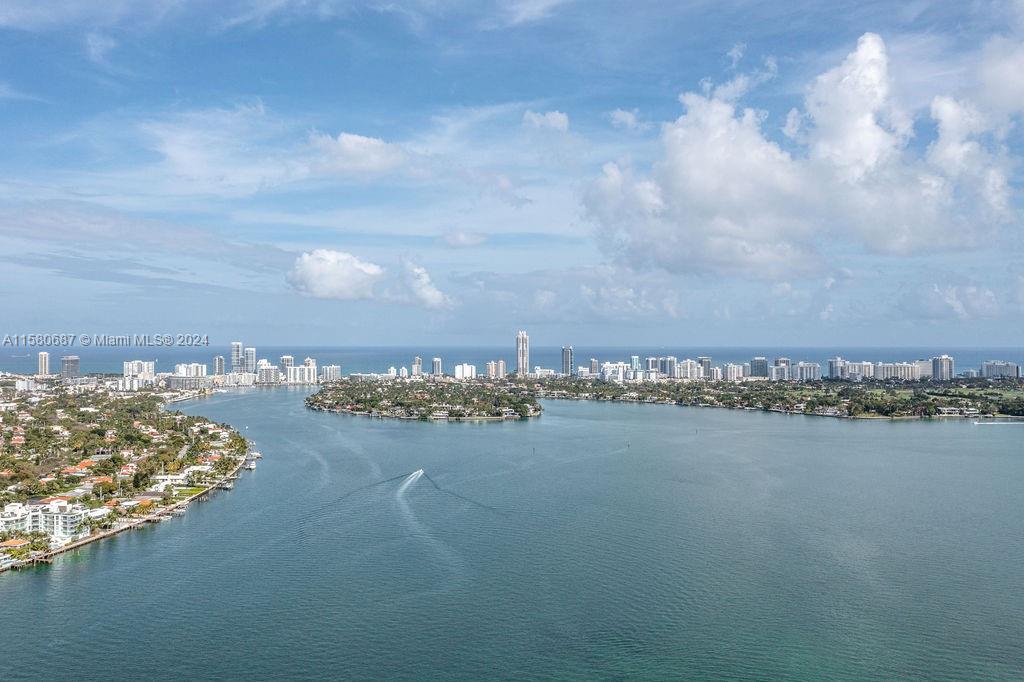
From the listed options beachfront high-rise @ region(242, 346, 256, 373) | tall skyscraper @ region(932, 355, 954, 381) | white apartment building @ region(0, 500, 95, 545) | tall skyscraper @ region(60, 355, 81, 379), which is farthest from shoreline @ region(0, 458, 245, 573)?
tall skyscraper @ region(932, 355, 954, 381)

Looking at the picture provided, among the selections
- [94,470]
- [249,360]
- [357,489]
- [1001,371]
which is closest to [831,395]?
[1001,371]

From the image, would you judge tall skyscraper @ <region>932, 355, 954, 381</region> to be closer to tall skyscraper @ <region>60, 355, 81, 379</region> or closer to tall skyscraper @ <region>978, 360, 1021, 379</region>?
tall skyscraper @ <region>978, 360, 1021, 379</region>

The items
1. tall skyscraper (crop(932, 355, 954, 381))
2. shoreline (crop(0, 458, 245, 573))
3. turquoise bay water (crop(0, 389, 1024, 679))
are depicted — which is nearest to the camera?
turquoise bay water (crop(0, 389, 1024, 679))

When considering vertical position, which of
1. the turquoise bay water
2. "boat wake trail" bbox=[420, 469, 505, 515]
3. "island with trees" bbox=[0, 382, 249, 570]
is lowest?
the turquoise bay water

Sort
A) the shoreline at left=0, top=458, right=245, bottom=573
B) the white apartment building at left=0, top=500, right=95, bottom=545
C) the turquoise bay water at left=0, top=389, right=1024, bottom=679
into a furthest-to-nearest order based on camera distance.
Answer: the white apartment building at left=0, top=500, right=95, bottom=545
the shoreline at left=0, top=458, right=245, bottom=573
the turquoise bay water at left=0, top=389, right=1024, bottom=679

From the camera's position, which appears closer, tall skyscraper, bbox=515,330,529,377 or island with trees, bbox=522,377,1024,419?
island with trees, bbox=522,377,1024,419

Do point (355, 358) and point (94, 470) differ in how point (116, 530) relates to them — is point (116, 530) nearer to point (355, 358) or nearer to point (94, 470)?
point (94, 470)

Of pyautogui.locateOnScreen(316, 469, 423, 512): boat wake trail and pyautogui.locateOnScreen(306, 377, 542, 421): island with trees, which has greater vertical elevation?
pyautogui.locateOnScreen(306, 377, 542, 421): island with trees

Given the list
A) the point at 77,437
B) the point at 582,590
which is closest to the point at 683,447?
the point at 582,590
